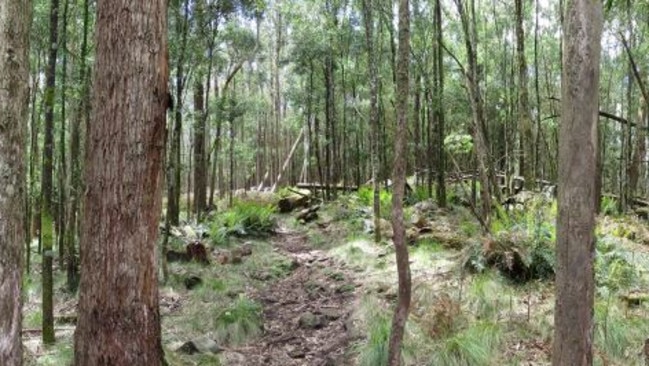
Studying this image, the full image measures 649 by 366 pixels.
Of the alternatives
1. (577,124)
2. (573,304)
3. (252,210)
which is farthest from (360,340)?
(252,210)

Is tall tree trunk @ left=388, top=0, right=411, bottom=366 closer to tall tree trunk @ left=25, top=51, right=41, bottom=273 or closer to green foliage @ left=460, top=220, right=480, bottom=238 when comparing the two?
green foliage @ left=460, top=220, right=480, bottom=238

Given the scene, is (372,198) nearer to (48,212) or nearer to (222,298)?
(222,298)

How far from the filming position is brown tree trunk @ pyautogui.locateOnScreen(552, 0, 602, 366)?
414cm

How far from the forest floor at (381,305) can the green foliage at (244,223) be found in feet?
5.66

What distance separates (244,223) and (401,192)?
32.2ft

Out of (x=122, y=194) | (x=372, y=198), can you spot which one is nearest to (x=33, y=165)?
(x=372, y=198)

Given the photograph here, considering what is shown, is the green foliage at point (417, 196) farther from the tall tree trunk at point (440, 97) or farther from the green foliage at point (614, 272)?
the green foliage at point (614, 272)

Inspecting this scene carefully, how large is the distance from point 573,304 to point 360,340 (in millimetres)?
3250

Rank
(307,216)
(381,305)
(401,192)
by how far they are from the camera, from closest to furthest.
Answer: (401,192) → (381,305) → (307,216)

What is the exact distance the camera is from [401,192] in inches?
223

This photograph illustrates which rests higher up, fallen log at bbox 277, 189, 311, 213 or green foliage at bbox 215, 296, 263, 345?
fallen log at bbox 277, 189, 311, 213

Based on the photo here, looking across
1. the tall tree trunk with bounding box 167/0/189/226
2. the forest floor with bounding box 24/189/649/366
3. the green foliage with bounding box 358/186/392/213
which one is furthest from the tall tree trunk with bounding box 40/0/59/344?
the green foliage with bounding box 358/186/392/213

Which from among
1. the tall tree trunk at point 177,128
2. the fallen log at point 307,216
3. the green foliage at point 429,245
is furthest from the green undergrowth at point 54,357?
the fallen log at point 307,216

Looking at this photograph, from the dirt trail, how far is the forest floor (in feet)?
0.08
